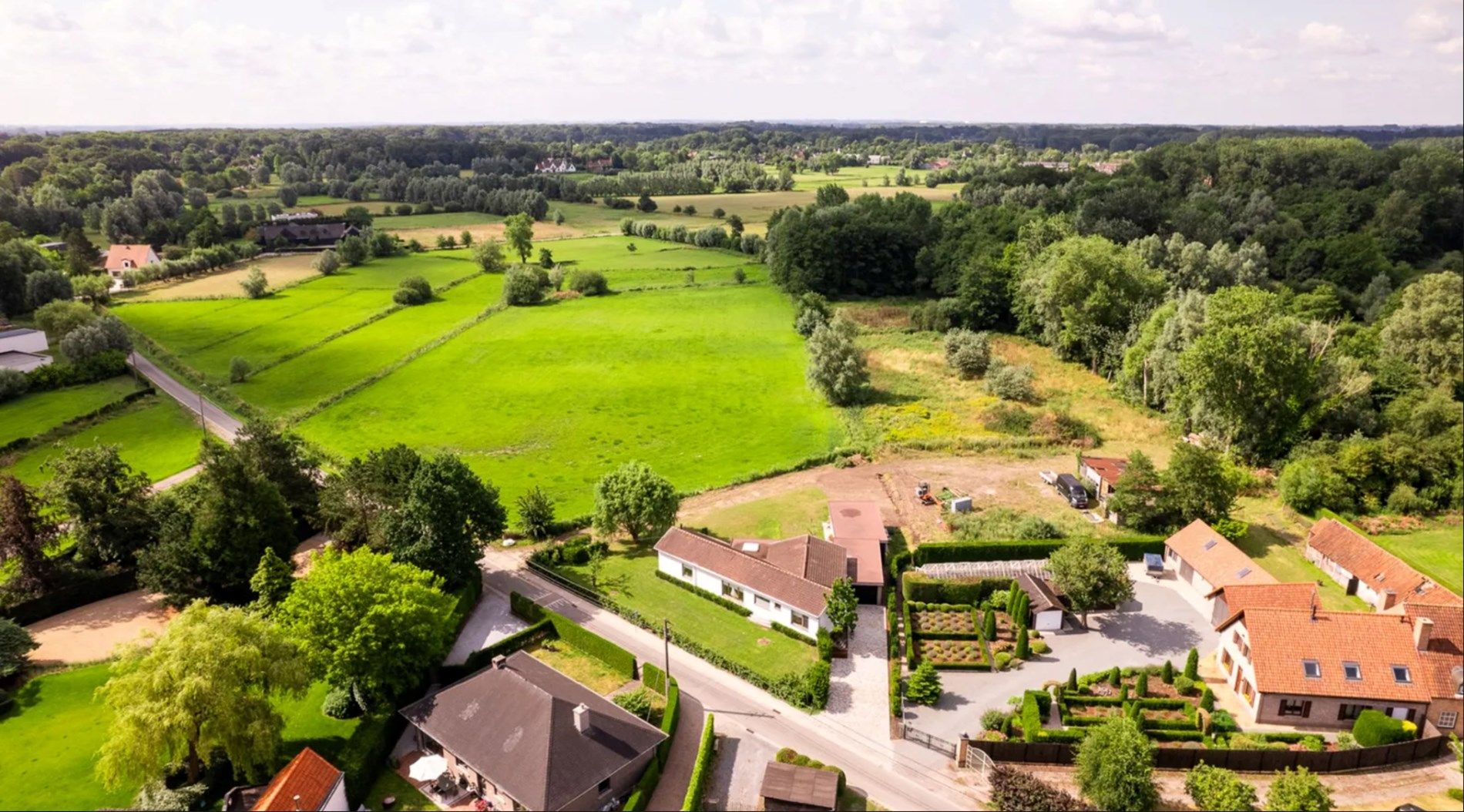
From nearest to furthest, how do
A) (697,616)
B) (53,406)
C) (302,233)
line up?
(697,616), (53,406), (302,233)

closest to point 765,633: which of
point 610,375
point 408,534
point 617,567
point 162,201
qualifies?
point 617,567

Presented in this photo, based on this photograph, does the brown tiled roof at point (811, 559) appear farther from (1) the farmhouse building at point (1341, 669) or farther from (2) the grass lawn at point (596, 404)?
(1) the farmhouse building at point (1341, 669)

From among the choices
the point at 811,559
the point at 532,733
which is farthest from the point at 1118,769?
the point at 532,733

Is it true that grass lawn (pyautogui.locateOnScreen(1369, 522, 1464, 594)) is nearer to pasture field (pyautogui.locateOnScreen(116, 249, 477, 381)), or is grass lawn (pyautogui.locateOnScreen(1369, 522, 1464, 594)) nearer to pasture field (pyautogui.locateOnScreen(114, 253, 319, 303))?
pasture field (pyautogui.locateOnScreen(116, 249, 477, 381))

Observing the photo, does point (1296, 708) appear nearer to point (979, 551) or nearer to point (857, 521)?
point (979, 551)

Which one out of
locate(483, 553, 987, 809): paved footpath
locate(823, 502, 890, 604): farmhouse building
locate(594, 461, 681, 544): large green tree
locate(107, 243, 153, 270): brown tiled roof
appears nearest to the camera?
locate(483, 553, 987, 809): paved footpath

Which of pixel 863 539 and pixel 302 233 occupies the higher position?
pixel 302 233

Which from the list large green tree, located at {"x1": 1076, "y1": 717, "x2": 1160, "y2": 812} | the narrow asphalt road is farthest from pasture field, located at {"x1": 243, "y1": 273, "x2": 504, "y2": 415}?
large green tree, located at {"x1": 1076, "y1": 717, "x2": 1160, "y2": 812}
